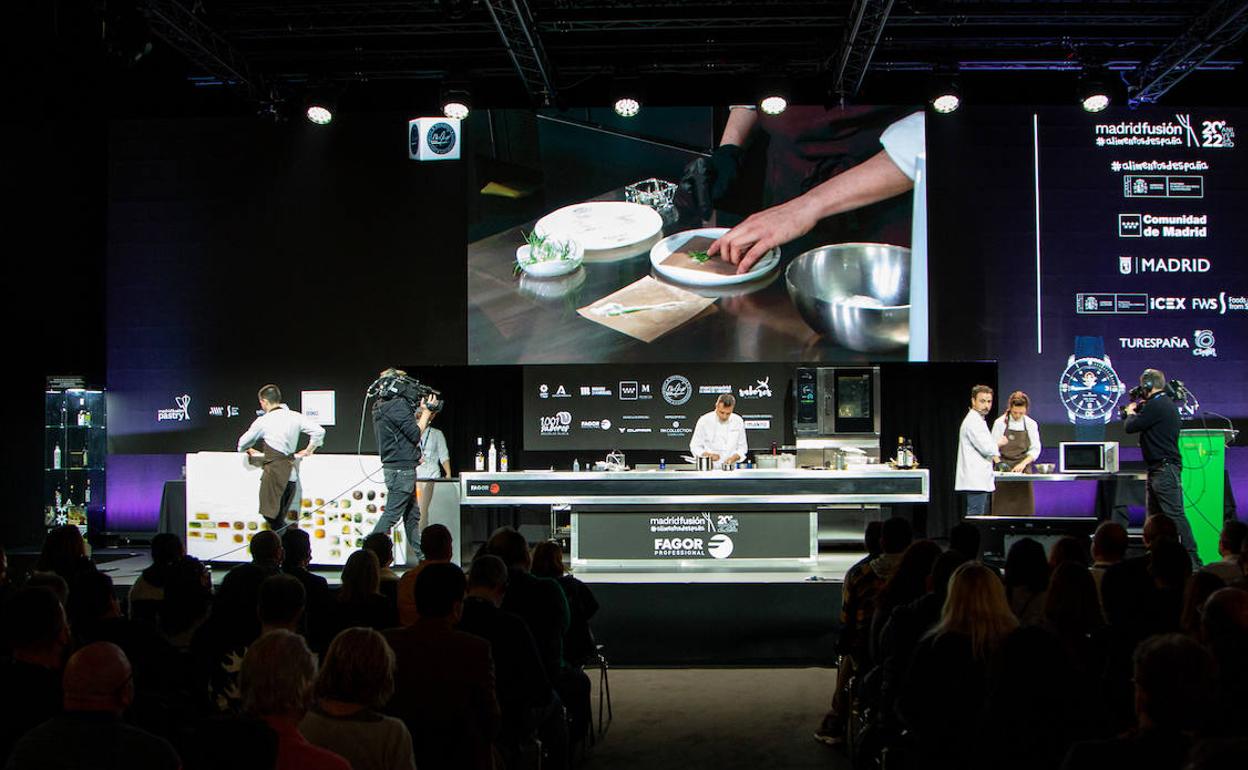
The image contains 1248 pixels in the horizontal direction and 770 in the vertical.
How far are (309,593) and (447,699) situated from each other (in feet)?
4.98

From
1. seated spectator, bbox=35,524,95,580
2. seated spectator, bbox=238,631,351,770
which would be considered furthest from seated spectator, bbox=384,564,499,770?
seated spectator, bbox=35,524,95,580

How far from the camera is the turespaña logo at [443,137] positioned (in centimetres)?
1070

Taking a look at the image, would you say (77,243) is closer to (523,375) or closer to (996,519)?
(523,375)

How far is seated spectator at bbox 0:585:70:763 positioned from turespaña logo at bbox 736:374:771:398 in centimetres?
803

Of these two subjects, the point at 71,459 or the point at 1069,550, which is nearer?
the point at 1069,550

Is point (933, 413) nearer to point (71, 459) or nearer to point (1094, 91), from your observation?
point (1094, 91)

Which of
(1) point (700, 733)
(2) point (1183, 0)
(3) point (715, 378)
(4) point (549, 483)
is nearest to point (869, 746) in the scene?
(1) point (700, 733)

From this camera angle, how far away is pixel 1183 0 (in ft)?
30.4

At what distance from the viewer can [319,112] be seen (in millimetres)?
10148

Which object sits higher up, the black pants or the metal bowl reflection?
the metal bowl reflection

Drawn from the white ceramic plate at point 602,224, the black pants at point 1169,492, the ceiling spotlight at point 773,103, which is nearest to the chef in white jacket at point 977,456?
the black pants at point 1169,492

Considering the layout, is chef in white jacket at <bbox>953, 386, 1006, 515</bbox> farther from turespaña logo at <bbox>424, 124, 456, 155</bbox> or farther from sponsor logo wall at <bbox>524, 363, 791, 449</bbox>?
turespaña logo at <bbox>424, 124, 456, 155</bbox>

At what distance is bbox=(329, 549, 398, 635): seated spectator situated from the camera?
3.87 meters

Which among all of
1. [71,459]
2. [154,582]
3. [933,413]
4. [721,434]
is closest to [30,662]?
[154,582]
